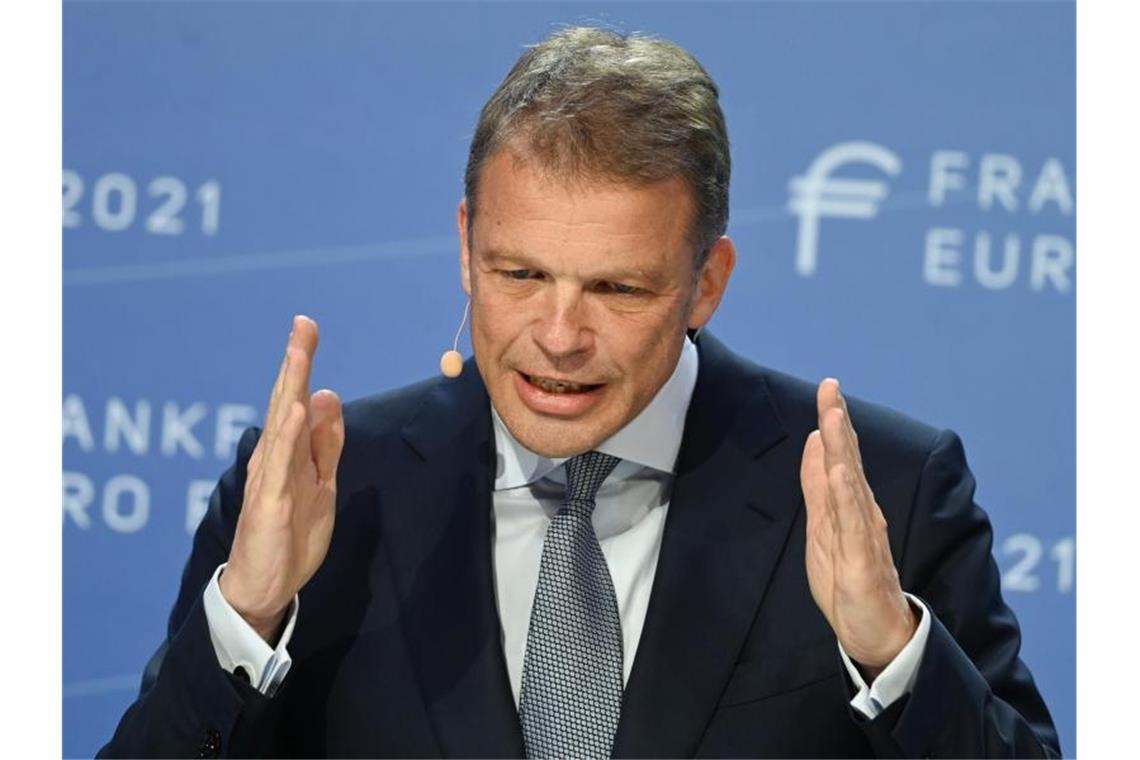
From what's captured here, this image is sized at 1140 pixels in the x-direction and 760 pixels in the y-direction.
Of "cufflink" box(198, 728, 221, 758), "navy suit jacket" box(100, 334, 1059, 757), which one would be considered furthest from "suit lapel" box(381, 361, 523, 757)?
"cufflink" box(198, 728, 221, 758)

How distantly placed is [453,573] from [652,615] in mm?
250

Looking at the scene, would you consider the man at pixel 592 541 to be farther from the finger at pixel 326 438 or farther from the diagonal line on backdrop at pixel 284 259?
the diagonal line on backdrop at pixel 284 259

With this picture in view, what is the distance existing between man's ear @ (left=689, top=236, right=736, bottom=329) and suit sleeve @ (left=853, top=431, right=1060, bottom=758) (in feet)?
1.09

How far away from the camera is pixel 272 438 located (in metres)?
2.03

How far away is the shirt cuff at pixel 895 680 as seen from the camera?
192cm

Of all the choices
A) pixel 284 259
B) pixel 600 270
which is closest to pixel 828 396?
pixel 600 270

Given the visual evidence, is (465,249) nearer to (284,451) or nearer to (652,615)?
(284,451)

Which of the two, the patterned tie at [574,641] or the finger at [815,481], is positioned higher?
the finger at [815,481]

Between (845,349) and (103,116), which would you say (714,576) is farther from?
(103,116)

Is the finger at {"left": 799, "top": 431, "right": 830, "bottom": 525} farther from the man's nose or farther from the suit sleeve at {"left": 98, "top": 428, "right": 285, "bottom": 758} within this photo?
the suit sleeve at {"left": 98, "top": 428, "right": 285, "bottom": 758}

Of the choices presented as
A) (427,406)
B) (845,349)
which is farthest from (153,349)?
(845,349)

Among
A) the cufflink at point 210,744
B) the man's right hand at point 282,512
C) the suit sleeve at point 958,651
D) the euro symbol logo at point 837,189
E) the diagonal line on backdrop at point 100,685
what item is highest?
the euro symbol logo at point 837,189

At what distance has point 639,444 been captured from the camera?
2258 millimetres

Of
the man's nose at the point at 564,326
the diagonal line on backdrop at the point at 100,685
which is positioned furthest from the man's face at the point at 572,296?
the diagonal line on backdrop at the point at 100,685
